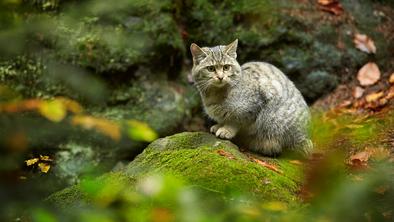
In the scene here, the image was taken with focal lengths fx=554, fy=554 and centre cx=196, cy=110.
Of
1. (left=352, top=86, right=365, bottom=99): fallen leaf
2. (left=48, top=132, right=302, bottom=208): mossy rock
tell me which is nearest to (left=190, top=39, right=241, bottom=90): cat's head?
(left=48, top=132, right=302, bottom=208): mossy rock

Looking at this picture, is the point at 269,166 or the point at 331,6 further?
the point at 331,6

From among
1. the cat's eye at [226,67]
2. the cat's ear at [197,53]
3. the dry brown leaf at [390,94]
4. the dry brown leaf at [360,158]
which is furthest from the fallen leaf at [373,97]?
the cat's ear at [197,53]

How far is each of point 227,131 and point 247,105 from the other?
1.07 feet

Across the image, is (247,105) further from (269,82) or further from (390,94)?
(390,94)

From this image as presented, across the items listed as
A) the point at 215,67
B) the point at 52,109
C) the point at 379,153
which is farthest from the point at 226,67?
the point at 52,109

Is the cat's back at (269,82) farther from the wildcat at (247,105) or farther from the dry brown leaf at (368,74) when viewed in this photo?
the dry brown leaf at (368,74)

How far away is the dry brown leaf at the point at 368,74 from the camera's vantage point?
24.2ft

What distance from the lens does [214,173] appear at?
4145 millimetres

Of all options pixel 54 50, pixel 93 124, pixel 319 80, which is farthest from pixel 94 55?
pixel 93 124

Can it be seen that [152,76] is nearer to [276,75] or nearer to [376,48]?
[276,75]

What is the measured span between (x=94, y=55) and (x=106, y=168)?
1.41 meters

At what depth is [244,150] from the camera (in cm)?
562

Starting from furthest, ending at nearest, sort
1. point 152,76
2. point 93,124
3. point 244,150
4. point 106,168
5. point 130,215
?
point 152,76 → point 106,168 → point 244,150 → point 93,124 → point 130,215

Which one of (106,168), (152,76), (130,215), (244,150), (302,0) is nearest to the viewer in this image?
(130,215)
